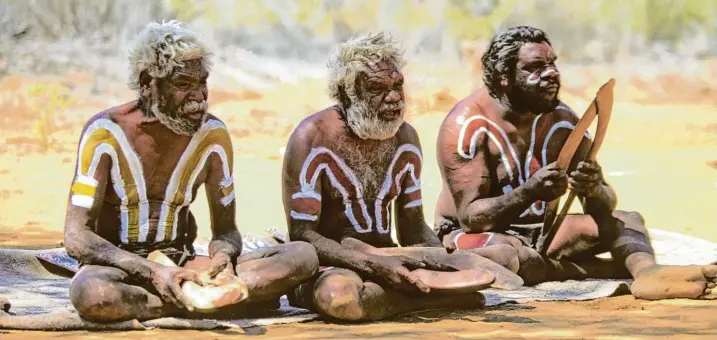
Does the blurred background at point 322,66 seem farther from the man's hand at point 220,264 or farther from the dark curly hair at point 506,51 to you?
the man's hand at point 220,264

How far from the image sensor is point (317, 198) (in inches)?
253

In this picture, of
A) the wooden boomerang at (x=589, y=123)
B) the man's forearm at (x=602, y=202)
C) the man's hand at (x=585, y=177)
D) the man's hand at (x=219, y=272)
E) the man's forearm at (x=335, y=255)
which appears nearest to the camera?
the man's hand at (x=219, y=272)

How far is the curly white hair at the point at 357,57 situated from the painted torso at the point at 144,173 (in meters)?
0.70

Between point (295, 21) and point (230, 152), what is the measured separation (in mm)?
16743

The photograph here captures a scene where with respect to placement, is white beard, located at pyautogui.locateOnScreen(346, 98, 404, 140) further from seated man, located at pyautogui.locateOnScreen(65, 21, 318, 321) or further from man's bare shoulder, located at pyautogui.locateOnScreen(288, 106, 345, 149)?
seated man, located at pyautogui.locateOnScreen(65, 21, 318, 321)

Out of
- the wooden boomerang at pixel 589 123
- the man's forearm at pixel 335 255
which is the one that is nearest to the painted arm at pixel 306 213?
the man's forearm at pixel 335 255

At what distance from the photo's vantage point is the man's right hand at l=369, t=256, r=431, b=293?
611 cm

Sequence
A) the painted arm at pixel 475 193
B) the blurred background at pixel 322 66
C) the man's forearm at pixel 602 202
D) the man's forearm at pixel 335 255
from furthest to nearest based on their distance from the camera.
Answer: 1. the blurred background at pixel 322 66
2. the man's forearm at pixel 602 202
3. the painted arm at pixel 475 193
4. the man's forearm at pixel 335 255

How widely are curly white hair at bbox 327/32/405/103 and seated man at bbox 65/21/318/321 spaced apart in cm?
69

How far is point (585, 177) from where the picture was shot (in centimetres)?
711

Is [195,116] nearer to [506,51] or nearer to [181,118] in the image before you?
[181,118]

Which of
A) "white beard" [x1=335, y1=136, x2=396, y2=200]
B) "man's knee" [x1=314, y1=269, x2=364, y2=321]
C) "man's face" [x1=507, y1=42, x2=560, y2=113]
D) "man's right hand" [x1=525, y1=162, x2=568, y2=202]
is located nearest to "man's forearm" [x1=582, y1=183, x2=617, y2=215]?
"man's right hand" [x1=525, y1=162, x2=568, y2=202]

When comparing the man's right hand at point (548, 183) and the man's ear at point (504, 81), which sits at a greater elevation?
the man's ear at point (504, 81)

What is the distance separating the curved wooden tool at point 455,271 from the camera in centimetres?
602
